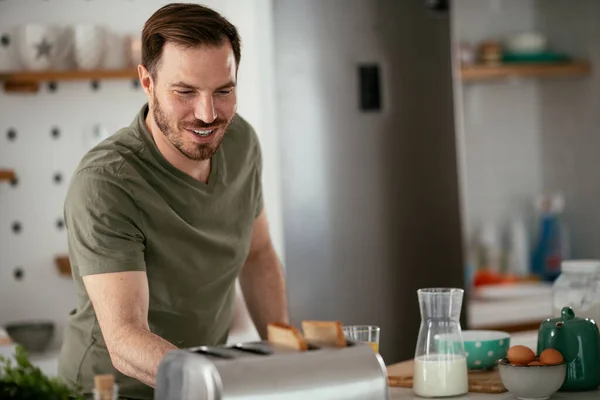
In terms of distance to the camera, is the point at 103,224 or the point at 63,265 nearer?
the point at 103,224

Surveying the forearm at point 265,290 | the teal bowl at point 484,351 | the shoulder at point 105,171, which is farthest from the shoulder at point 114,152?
the teal bowl at point 484,351

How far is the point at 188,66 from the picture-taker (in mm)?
1892

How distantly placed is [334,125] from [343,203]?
278mm

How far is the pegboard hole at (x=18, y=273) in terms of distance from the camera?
359 cm

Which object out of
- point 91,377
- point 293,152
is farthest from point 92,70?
point 91,377

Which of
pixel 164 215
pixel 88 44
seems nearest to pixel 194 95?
pixel 164 215

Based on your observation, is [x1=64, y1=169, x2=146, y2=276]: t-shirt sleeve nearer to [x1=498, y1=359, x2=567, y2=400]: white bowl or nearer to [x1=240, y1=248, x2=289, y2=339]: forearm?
[x1=240, y1=248, x2=289, y2=339]: forearm

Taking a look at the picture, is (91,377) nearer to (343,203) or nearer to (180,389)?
(180,389)

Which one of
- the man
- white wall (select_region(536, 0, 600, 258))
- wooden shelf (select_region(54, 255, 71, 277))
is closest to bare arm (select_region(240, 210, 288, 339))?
the man

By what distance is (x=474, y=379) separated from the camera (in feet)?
6.36

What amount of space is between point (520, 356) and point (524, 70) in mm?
2857

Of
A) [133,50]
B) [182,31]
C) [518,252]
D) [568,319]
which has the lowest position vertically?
[518,252]

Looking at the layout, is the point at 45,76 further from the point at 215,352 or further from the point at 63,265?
the point at 215,352

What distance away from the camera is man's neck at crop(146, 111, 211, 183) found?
204cm
